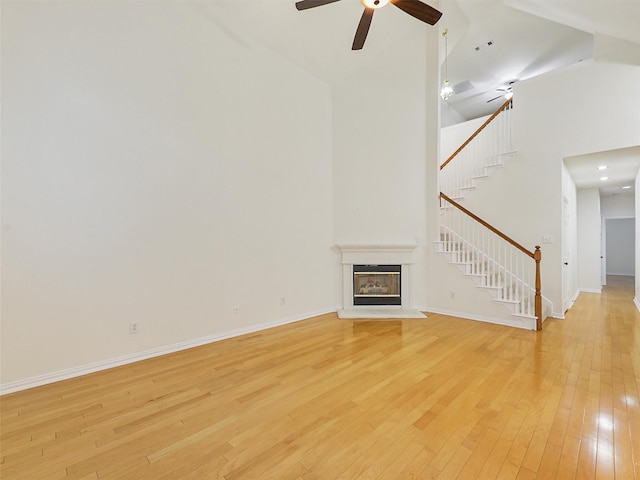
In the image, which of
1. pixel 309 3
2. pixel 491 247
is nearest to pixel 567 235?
pixel 491 247

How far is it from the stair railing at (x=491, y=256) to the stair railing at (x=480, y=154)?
1100 millimetres

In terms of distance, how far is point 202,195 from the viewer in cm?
367

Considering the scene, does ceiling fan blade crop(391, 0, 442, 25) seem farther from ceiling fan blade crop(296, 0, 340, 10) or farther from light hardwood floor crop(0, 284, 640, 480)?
light hardwood floor crop(0, 284, 640, 480)

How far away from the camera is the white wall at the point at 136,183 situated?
2.61m

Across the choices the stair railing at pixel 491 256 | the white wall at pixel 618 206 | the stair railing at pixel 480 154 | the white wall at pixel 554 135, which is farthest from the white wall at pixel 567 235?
the white wall at pixel 618 206

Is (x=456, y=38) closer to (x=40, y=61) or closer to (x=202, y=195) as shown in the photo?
(x=202, y=195)

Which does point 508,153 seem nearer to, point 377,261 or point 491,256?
point 491,256

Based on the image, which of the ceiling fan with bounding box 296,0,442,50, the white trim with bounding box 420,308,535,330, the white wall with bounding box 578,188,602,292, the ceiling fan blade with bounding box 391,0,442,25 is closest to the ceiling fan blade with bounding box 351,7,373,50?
the ceiling fan with bounding box 296,0,442,50

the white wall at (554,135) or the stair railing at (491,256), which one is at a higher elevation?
the white wall at (554,135)

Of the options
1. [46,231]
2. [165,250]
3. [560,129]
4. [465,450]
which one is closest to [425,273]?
[560,129]

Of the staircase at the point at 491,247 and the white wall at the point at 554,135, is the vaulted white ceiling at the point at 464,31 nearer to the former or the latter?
the white wall at the point at 554,135

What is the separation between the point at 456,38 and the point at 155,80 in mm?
5511

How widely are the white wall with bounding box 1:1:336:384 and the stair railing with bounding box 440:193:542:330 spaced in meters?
2.95

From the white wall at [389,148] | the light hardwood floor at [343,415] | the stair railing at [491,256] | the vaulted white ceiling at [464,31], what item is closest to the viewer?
the light hardwood floor at [343,415]
